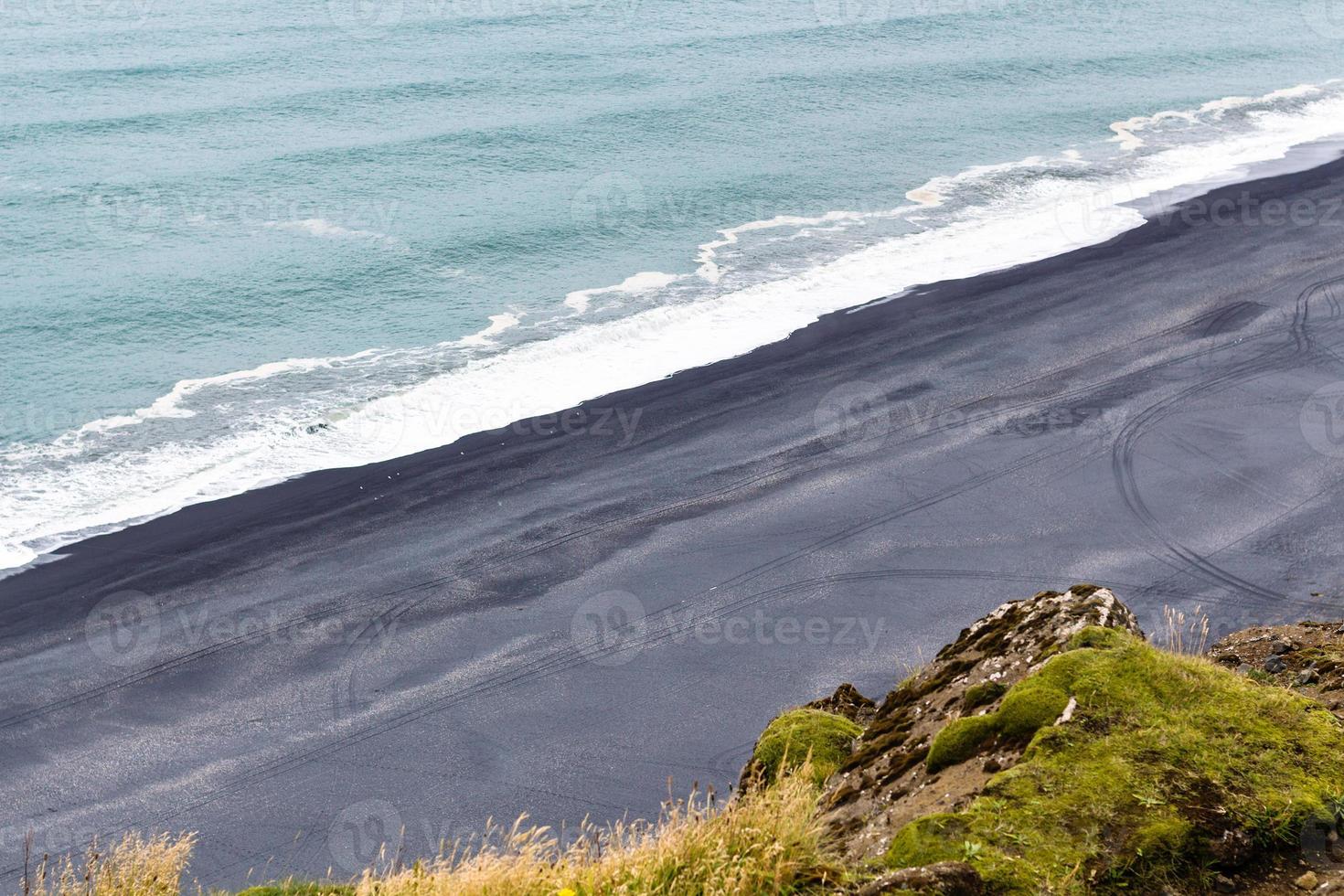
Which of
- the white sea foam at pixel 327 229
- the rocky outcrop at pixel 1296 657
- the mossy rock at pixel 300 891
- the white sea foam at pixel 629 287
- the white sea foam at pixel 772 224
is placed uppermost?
the white sea foam at pixel 327 229

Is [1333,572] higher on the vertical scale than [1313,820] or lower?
lower

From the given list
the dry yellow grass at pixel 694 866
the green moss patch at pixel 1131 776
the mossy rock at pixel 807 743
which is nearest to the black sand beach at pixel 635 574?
the mossy rock at pixel 807 743

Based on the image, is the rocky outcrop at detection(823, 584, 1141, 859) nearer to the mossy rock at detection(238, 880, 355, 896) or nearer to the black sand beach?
the mossy rock at detection(238, 880, 355, 896)

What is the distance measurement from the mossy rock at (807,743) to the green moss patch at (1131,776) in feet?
4.67

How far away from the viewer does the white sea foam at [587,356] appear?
1981cm

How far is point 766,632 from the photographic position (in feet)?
50.6

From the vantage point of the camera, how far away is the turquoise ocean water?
75.5ft

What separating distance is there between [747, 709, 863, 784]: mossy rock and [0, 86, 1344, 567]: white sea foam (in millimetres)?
12924

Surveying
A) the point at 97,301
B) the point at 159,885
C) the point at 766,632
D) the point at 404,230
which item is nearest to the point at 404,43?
the point at 404,230

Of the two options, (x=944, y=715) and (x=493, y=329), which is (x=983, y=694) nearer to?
(x=944, y=715)

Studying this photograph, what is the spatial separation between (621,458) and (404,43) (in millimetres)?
35900

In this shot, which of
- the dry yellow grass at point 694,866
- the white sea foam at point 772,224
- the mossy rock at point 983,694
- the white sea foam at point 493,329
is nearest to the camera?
the dry yellow grass at point 694,866

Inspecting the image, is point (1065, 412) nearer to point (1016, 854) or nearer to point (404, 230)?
point (1016, 854)

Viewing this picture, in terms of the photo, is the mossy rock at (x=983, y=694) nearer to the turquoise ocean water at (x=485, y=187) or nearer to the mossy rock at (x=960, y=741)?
the mossy rock at (x=960, y=741)
